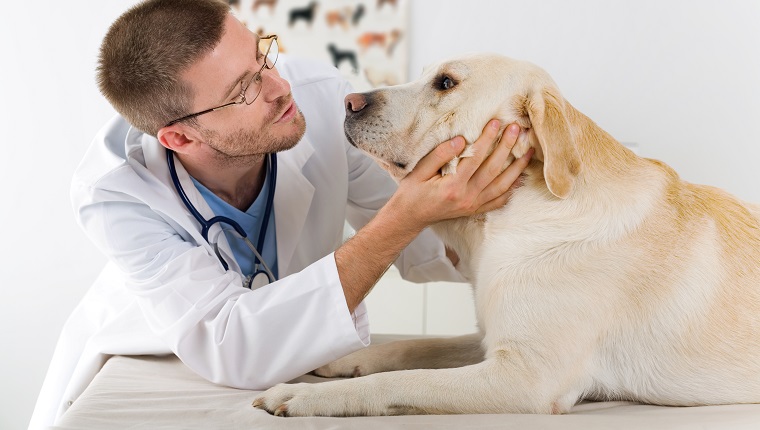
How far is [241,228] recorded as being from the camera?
1919 mm

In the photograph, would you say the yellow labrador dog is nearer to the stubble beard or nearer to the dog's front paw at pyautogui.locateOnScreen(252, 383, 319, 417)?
the dog's front paw at pyautogui.locateOnScreen(252, 383, 319, 417)

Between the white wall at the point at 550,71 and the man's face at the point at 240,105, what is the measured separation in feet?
6.50

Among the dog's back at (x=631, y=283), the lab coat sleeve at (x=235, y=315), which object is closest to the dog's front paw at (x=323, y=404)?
the lab coat sleeve at (x=235, y=315)

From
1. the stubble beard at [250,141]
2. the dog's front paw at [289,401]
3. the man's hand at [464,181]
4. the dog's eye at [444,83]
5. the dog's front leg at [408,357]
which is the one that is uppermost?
the dog's eye at [444,83]

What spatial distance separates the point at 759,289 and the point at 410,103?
31.3 inches

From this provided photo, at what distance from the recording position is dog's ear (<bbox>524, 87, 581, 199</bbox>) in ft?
4.64

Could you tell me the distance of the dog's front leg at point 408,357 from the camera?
1720 mm

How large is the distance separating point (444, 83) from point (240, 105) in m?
0.57

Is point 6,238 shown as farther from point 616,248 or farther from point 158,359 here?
point 616,248

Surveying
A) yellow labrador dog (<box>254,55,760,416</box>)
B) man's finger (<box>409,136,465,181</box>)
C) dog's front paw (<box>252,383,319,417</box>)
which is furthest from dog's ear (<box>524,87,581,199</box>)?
dog's front paw (<box>252,383,319,417</box>)

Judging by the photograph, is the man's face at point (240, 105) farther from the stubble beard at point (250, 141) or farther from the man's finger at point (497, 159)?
the man's finger at point (497, 159)

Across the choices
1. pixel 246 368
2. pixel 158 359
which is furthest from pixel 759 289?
pixel 158 359

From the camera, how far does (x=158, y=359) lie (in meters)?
1.84

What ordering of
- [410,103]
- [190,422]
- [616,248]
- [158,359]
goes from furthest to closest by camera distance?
1. [158,359]
2. [410,103]
3. [616,248]
4. [190,422]
